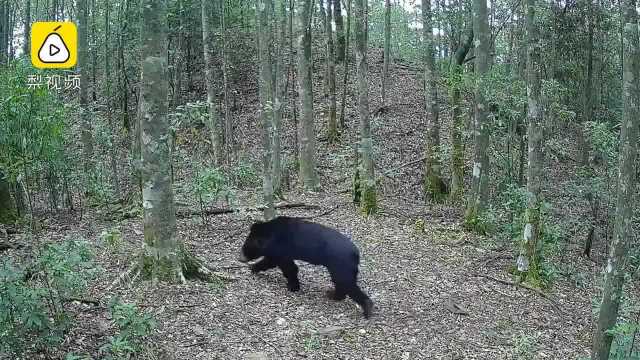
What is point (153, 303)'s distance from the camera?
7113 mm

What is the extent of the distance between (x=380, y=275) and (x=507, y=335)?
2.21 m

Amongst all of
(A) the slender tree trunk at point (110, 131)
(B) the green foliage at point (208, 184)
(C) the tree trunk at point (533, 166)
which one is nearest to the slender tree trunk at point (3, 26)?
(A) the slender tree trunk at point (110, 131)

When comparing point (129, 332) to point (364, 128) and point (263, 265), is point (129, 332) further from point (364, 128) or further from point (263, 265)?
point (364, 128)

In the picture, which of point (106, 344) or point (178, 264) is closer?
point (106, 344)

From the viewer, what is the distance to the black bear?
7.90 m

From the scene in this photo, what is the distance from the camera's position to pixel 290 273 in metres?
8.27

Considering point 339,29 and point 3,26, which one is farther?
point 339,29

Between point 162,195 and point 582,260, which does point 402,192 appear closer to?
point 582,260

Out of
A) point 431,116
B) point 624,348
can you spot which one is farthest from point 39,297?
point 431,116

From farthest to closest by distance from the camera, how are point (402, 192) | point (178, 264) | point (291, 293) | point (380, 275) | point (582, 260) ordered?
point (402, 192)
point (582, 260)
point (380, 275)
point (291, 293)
point (178, 264)

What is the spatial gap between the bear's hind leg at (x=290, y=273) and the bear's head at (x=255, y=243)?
0.44 metres

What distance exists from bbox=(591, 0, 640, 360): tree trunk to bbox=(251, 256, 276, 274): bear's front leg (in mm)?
4312

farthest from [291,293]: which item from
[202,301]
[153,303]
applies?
[153,303]

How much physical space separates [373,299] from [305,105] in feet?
26.0
